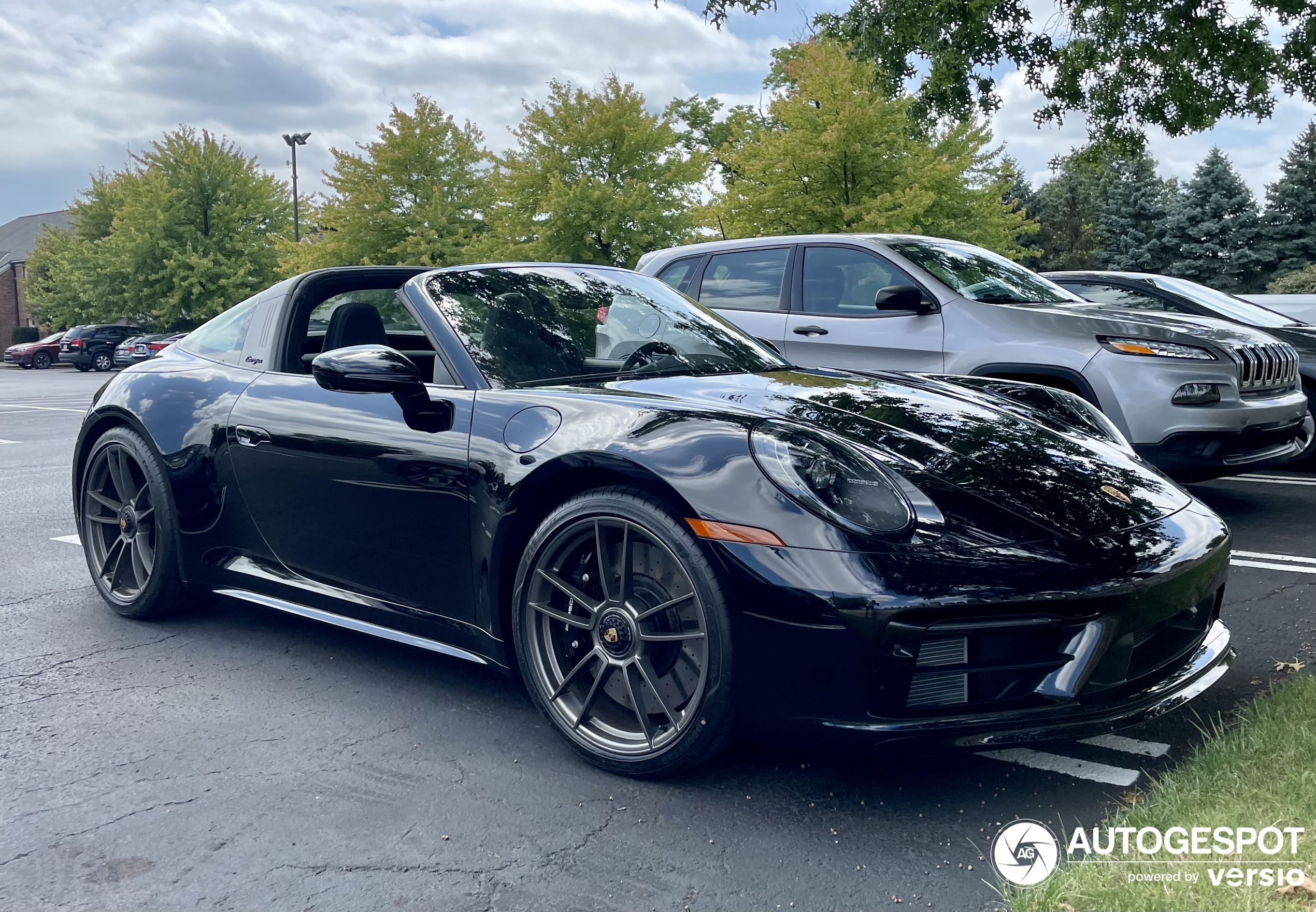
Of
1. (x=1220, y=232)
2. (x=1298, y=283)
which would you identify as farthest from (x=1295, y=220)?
(x=1298, y=283)

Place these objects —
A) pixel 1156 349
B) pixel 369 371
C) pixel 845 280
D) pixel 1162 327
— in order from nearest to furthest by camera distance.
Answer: pixel 369 371
pixel 1156 349
pixel 1162 327
pixel 845 280

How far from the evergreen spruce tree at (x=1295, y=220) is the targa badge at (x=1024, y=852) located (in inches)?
1825

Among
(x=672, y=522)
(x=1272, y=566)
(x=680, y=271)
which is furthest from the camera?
(x=680, y=271)

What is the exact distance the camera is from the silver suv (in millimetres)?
5785

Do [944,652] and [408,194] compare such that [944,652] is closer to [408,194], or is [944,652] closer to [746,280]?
[746,280]

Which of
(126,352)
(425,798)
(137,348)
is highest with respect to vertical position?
(425,798)

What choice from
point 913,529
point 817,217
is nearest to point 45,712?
point 913,529

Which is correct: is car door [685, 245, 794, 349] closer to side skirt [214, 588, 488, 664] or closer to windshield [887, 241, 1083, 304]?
windshield [887, 241, 1083, 304]

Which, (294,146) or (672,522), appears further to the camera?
(294,146)

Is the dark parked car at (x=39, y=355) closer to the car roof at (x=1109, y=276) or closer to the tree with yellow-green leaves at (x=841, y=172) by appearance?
the tree with yellow-green leaves at (x=841, y=172)

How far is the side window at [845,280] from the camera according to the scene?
6867 millimetres

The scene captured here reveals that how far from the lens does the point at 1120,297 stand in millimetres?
8695

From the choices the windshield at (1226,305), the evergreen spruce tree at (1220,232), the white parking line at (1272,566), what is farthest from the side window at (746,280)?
the evergreen spruce tree at (1220,232)

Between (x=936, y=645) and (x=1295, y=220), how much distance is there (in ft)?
158
